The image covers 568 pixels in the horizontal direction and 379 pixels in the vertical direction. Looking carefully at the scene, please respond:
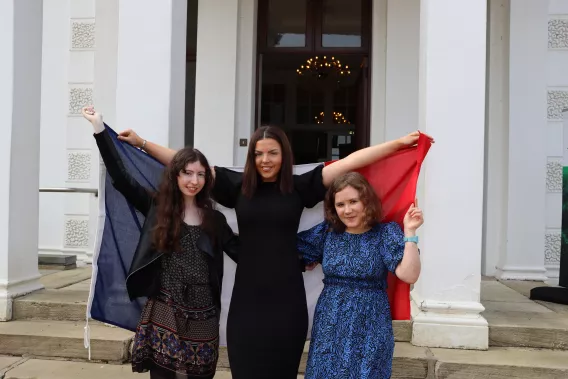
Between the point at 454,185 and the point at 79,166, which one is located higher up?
the point at 79,166

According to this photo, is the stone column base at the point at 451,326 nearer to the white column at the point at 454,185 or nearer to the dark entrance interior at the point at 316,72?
the white column at the point at 454,185

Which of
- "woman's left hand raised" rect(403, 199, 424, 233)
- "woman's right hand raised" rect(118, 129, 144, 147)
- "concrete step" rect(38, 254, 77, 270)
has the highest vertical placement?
"woman's right hand raised" rect(118, 129, 144, 147)

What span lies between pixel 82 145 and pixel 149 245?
4486mm

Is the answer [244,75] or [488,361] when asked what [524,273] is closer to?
[488,361]

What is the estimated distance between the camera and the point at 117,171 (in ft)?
7.92

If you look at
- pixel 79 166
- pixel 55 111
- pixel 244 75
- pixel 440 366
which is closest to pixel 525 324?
pixel 440 366

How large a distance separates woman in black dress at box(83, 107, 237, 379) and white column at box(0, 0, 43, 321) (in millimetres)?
2461

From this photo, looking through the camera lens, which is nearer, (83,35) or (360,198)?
(360,198)

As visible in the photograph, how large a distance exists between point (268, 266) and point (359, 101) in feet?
15.3

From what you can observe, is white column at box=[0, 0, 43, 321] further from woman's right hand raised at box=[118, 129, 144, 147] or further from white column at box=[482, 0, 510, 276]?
white column at box=[482, 0, 510, 276]

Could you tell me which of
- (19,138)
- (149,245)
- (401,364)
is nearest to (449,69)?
(401,364)

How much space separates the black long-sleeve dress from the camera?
2.16m

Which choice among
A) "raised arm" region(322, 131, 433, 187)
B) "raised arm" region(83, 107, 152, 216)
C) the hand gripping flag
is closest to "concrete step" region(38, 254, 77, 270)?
the hand gripping flag

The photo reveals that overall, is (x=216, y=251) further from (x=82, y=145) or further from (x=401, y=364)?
(x=82, y=145)
